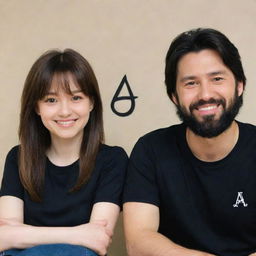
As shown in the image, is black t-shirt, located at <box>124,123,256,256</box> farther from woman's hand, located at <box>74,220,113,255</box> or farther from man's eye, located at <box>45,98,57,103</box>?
man's eye, located at <box>45,98,57,103</box>

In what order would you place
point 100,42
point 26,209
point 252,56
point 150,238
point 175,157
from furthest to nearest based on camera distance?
1. point 100,42
2. point 252,56
3. point 26,209
4. point 175,157
5. point 150,238

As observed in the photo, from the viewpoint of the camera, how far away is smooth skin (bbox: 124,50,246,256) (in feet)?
5.33

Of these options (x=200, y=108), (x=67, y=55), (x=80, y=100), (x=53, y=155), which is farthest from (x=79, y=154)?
(x=200, y=108)

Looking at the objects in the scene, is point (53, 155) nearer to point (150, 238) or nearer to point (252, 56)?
point (150, 238)

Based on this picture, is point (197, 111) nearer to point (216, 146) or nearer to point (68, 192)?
point (216, 146)

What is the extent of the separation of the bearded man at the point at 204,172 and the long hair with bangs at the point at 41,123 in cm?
29

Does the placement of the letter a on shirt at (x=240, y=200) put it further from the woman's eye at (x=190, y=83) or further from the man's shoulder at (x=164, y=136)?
the woman's eye at (x=190, y=83)

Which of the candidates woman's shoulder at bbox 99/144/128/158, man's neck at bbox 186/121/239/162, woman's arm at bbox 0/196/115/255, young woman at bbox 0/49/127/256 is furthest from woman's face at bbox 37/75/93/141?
man's neck at bbox 186/121/239/162

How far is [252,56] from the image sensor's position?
2148 mm

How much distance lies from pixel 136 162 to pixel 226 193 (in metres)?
0.39

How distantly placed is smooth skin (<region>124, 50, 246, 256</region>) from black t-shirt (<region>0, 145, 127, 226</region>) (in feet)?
0.50

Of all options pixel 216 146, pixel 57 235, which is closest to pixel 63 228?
pixel 57 235

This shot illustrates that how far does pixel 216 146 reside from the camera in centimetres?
170

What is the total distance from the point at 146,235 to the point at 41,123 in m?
0.74
